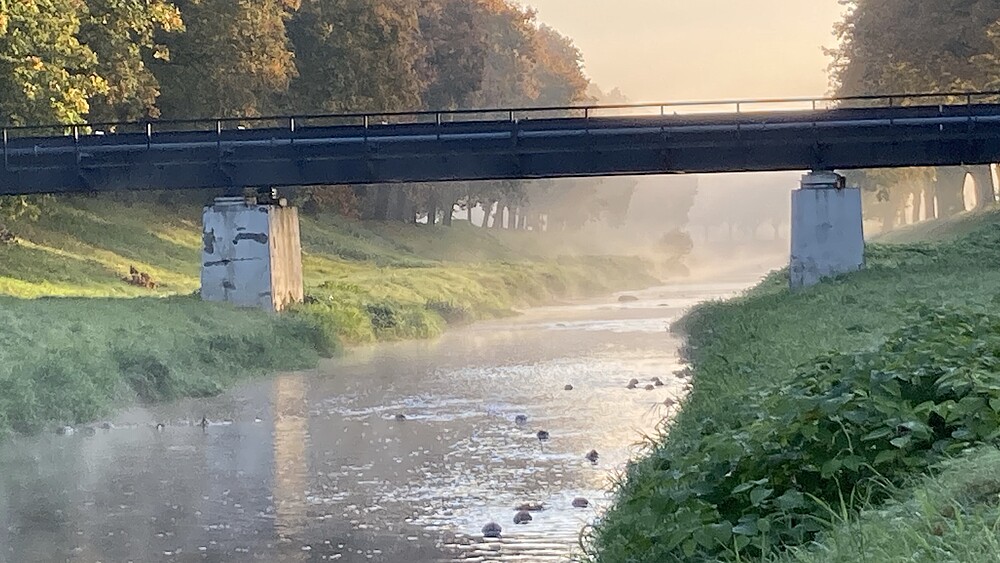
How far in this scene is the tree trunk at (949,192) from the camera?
67188 mm

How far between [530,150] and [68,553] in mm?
21572

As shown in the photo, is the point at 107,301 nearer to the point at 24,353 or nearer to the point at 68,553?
the point at 24,353

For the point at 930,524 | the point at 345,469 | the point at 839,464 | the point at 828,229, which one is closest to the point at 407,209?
the point at 828,229

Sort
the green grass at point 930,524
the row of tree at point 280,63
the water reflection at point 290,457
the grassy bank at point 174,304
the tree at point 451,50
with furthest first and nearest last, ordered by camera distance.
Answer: the tree at point 451,50, the row of tree at point 280,63, the grassy bank at point 174,304, the water reflection at point 290,457, the green grass at point 930,524

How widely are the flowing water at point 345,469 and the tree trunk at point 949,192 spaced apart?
1639 inches

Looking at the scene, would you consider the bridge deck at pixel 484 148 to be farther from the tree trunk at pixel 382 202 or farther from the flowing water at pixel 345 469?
the tree trunk at pixel 382 202

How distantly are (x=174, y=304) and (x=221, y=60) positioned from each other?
A: 18812 mm

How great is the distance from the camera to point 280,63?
5100cm

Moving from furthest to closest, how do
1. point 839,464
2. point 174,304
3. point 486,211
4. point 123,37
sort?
point 486,211 < point 123,37 < point 174,304 < point 839,464

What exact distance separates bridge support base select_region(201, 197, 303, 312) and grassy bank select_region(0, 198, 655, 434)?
0.84m

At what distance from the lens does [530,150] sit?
3347 cm

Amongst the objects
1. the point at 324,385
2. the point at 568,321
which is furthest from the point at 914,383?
the point at 568,321

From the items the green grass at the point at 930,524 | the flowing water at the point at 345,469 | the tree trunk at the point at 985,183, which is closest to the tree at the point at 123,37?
the flowing water at the point at 345,469

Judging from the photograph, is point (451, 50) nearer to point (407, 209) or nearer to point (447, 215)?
point (407, 209)
